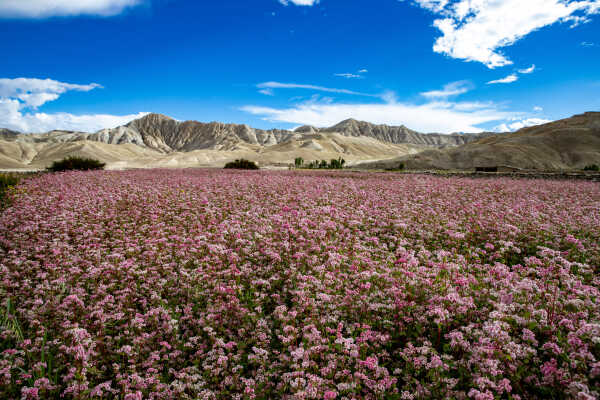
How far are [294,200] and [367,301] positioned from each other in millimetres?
8215

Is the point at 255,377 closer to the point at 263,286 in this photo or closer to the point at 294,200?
the point at 263,286

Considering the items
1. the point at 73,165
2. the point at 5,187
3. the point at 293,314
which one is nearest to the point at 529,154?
the point at 73,165

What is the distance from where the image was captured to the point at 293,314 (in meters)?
4.56

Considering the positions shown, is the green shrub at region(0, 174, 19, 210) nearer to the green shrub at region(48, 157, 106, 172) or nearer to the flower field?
the flower field

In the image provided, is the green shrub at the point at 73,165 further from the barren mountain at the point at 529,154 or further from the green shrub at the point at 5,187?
the barren mountain at the point at 529,154

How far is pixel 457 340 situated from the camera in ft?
13.1

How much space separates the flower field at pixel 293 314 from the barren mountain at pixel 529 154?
7050cm

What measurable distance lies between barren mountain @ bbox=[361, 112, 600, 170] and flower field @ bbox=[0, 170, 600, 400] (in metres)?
70.5

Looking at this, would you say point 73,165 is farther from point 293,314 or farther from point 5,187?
point 293,314

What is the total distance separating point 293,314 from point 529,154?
302ft

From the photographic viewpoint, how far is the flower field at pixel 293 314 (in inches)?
145

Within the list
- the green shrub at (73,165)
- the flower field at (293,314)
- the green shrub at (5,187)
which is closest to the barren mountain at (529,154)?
the green shrub at (73,165)

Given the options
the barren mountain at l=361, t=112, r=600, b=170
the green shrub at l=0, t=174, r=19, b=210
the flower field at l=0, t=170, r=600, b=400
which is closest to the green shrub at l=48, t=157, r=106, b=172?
the green shrub at l=0, t=174, r=19, b=210

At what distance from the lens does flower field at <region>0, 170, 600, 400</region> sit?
145 inches
